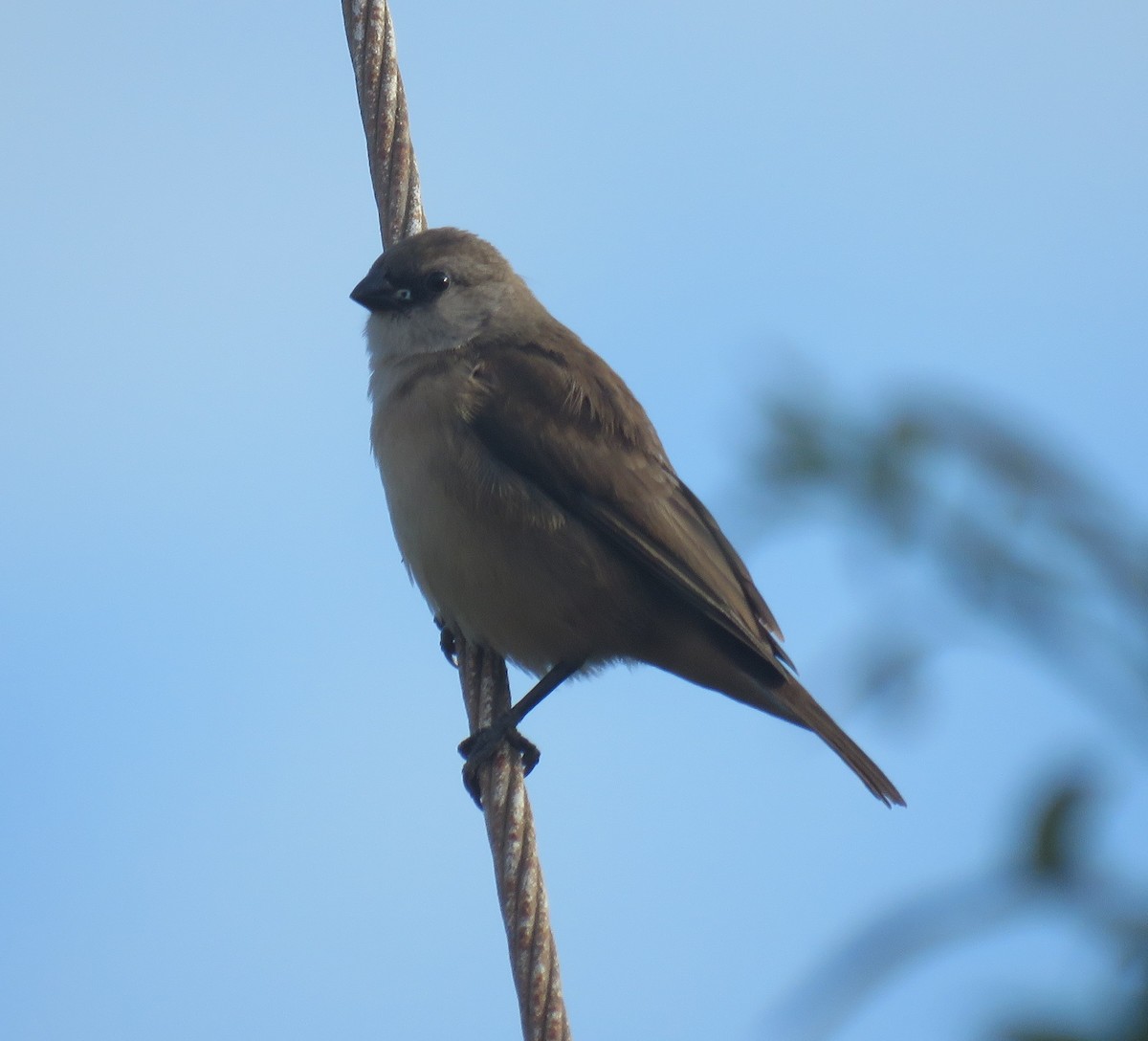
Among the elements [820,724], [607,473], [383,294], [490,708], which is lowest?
[820,724]

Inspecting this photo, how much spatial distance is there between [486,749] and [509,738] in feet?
0.69

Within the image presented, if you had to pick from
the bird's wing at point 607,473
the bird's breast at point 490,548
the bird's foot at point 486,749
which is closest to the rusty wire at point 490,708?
the bird's foot at point 486,749

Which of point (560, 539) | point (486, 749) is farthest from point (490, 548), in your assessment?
point (486, 749)

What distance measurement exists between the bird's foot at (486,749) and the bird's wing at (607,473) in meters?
0.79

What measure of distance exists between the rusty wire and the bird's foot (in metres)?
0.05

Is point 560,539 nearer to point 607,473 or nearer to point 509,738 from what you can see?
point 607,473

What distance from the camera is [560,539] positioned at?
5414 millimetres

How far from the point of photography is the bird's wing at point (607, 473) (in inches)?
213

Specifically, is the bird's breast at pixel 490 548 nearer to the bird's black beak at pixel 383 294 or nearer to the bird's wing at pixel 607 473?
the bird's wing at pixel 607 473

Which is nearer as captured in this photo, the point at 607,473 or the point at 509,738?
the point at 509,738

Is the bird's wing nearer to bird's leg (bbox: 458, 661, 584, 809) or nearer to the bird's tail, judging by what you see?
A: the bird's tail

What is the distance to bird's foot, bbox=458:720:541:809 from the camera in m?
4.71

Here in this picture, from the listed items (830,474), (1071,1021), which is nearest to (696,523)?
(830,474)

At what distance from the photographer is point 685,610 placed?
17.9 feet
